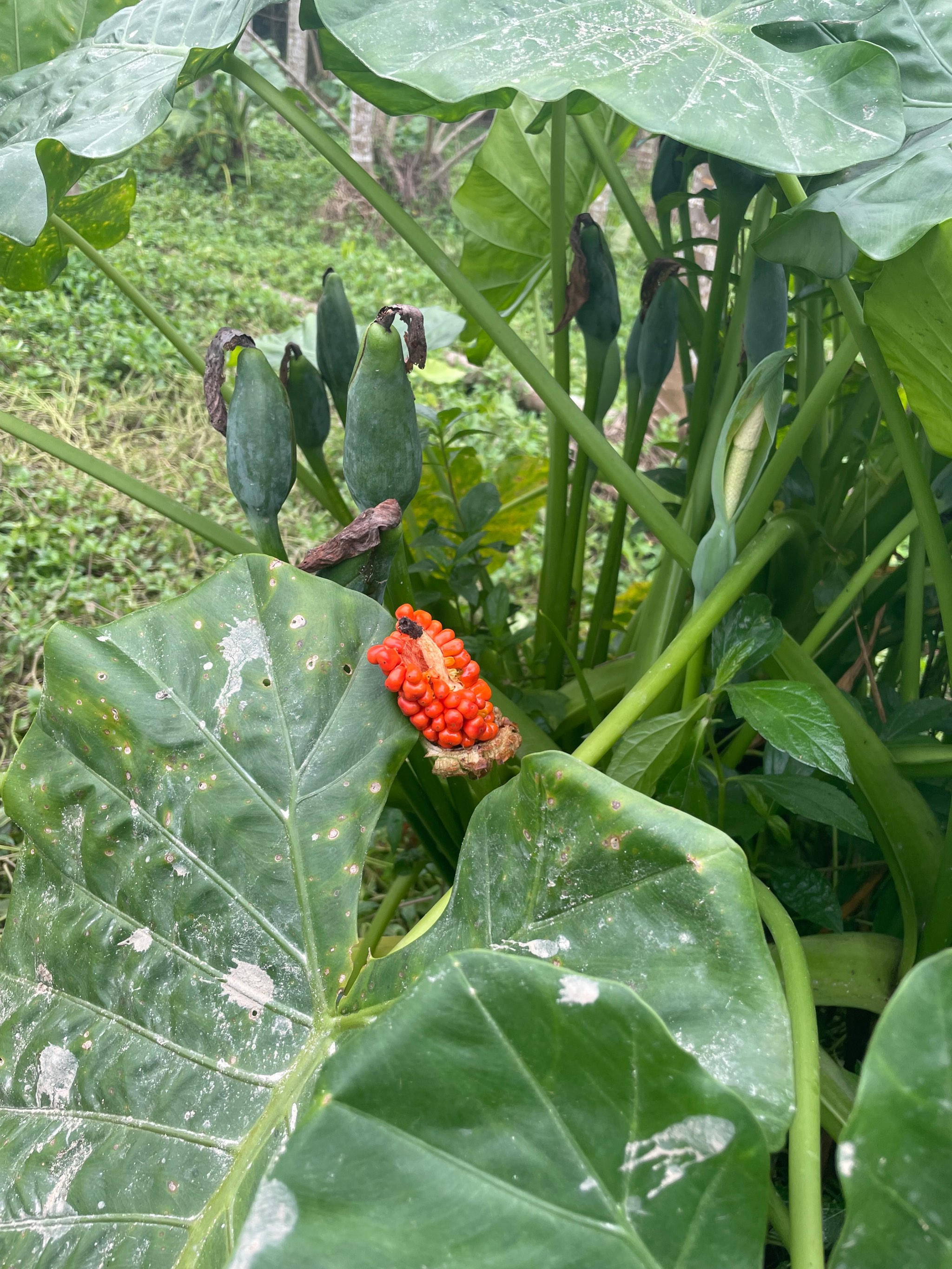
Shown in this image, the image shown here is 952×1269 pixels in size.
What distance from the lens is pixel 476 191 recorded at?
106cm

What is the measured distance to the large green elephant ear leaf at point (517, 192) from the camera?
40.5 inches

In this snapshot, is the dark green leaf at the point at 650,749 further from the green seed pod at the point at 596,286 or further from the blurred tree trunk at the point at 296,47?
the blurred tree trunk at the point at 296,47

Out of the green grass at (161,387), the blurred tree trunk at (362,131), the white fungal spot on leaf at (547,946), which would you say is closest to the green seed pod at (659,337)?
the green grass at (161,387)

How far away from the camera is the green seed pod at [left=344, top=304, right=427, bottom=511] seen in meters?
0.56

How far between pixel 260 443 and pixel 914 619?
1.68 feet

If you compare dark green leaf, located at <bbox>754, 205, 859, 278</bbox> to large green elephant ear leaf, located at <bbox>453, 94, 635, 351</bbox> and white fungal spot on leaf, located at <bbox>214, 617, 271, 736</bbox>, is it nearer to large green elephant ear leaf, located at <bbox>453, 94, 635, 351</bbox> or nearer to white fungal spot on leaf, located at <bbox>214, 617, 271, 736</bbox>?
white fungal spot on leaf, located at <bbox>214, 617, 271, 736</bbox>

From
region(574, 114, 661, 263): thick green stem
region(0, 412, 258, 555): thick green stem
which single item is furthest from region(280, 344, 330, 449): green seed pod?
region(574, 114, 661, 263): thick green stem

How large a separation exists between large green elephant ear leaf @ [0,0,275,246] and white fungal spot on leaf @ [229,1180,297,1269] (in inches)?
19.1

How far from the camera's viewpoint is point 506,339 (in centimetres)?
62

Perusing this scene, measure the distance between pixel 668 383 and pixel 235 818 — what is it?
83.9 inches

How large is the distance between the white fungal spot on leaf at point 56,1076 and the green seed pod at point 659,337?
0.68 meters

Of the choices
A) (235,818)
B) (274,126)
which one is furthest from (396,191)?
(235,818)

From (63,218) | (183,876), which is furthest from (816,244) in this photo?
(63,218)

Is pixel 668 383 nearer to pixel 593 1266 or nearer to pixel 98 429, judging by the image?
pixel 98 429
